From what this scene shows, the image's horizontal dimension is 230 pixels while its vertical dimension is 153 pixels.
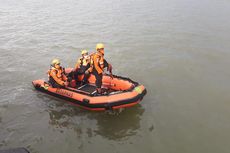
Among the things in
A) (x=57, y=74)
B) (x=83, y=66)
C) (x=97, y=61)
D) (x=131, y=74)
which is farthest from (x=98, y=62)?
(x=131, y=74)

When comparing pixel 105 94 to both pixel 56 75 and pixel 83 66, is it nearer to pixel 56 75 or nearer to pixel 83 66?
pixel 83 66

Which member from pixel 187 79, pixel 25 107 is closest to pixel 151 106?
pixel 187 79

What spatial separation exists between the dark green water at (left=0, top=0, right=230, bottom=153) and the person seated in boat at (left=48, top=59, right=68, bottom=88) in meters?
0.58

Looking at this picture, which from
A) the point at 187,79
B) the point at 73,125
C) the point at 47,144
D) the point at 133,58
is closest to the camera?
the point at 47,144

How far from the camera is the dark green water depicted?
698 cm

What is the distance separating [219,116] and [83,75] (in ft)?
14.4

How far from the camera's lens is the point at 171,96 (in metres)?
8.77

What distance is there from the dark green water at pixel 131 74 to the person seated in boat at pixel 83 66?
3.43 feet

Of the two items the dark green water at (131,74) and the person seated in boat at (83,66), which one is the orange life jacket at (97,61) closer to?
the person seated in boat at (83,66)

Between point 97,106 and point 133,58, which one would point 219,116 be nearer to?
point 97,106

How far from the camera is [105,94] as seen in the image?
773cm

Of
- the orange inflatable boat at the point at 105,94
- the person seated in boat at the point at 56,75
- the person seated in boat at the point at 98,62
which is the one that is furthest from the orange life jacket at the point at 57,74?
the person seated in boat at the point at 98,62

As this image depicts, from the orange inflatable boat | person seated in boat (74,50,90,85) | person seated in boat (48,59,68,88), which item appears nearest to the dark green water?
the orange inflatable boat

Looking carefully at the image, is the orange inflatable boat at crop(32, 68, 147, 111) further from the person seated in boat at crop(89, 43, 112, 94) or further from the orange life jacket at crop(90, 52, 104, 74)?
the orange life jacket at crop(90, 52, 104, 74)
